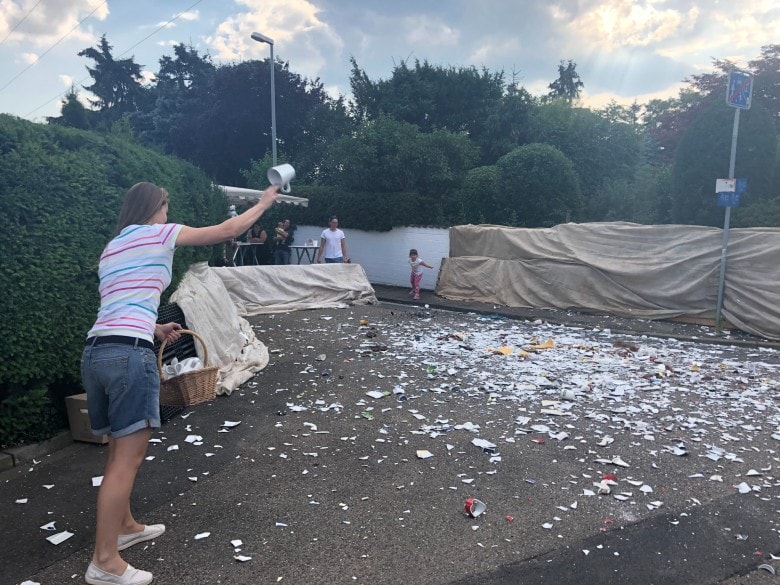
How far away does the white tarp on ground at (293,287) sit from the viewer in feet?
34.6

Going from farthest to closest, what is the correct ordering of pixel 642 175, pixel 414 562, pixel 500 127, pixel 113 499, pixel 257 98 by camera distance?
pixel 257 98 → pixel 500 127 → pixel 642 175 → pixel 414 562 → pixel 113 499

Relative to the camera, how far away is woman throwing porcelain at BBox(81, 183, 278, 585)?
9.25 ft

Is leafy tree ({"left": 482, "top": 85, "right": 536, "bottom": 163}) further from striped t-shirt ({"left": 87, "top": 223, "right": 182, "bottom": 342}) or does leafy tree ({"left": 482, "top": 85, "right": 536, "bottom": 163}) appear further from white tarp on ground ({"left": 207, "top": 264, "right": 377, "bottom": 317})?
striped t-shirt ({"left": 87, "top": 223, "right": 182, "bottom": 342})

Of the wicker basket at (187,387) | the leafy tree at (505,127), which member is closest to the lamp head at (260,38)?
the leafy tree at (505,127)

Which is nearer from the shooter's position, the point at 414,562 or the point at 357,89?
the point at 414,562

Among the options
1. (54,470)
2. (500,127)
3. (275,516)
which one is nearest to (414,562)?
(275,516)

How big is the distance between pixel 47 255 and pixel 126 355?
230 centimetres

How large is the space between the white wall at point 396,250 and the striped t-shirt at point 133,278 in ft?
41.8

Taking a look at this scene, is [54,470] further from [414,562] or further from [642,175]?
[642,175]

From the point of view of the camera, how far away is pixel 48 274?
15.0 feet

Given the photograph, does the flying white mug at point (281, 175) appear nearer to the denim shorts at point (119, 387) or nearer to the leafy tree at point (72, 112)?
the denim shorts at point (119, 387)

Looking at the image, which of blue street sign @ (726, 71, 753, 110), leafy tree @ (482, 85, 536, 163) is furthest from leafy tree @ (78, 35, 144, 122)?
blue street sign @ (726, 71, 753, 110)

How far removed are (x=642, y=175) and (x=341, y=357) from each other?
14524mm

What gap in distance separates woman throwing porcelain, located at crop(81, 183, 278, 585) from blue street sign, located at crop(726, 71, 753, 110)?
8710mm
